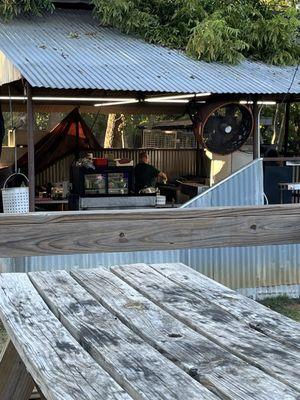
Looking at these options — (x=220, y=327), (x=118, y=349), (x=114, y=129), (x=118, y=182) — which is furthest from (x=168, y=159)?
(x=118, y=349)

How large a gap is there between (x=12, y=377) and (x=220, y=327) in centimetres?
111

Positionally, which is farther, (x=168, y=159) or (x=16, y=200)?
(x=168, y=159)

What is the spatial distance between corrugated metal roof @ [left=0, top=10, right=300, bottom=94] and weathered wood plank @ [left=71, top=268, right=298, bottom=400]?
492 cm

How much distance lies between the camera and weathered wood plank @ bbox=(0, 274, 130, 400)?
1.66 metres

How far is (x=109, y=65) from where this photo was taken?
8414 mm

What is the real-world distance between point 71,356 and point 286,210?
1846 mm

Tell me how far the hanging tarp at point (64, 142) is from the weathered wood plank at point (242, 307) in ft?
31.6

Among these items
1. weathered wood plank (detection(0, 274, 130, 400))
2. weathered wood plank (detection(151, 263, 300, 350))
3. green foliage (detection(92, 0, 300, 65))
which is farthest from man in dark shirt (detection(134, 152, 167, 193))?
weathered wood plank (detection(0, 274, 130, 400))

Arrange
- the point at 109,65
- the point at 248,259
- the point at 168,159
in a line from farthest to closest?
the point at 168,159 → the point at 109,65 → the point at 248,259

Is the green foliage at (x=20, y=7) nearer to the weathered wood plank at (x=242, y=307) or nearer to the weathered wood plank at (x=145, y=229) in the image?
the weathered wood plank at (x=145, y=229)

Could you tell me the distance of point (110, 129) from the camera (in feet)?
73.6

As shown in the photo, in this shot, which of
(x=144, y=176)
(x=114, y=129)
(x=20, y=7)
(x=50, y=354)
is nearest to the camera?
(x=50, y=354)

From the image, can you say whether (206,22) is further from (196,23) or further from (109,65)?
(109,65)

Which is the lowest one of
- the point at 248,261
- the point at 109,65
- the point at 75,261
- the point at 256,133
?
the point at 248,261
